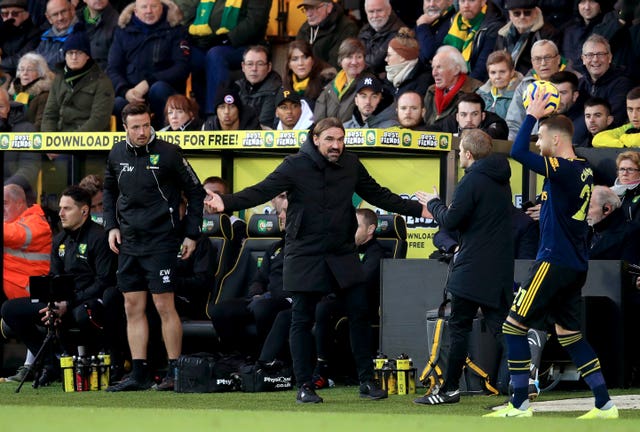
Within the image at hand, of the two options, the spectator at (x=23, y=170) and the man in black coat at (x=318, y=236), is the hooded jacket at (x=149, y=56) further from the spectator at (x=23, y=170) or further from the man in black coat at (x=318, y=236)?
the man in black coat at (x=318, y=236)

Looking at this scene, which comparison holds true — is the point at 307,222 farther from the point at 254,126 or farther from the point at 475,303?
the point at 254,126

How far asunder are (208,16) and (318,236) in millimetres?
7685

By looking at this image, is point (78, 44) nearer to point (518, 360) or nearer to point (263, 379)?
point (263, 379)

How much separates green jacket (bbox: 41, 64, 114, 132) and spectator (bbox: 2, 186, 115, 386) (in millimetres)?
2791

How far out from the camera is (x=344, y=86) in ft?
49.4

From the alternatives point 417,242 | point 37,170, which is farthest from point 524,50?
point 37,170

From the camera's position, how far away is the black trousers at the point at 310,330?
1041 centimetres


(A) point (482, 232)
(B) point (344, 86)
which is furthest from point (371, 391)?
(B) point (344, 86)

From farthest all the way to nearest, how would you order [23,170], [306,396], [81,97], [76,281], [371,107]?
[81,97], [23,170], [371,107], [76,281], [306,396]

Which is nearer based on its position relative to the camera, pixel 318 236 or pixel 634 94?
pixel 318 236

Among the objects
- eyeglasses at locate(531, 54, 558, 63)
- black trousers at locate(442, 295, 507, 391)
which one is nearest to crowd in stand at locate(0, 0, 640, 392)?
eyeglasses at locate(531, 54, 558, 63)

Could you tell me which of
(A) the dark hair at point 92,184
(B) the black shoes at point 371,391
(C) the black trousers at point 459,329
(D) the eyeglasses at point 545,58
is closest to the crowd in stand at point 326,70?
(D) the eyeglasses at point 545,58

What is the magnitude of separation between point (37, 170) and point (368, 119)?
11.1 feet

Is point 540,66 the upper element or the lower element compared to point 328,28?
lower
